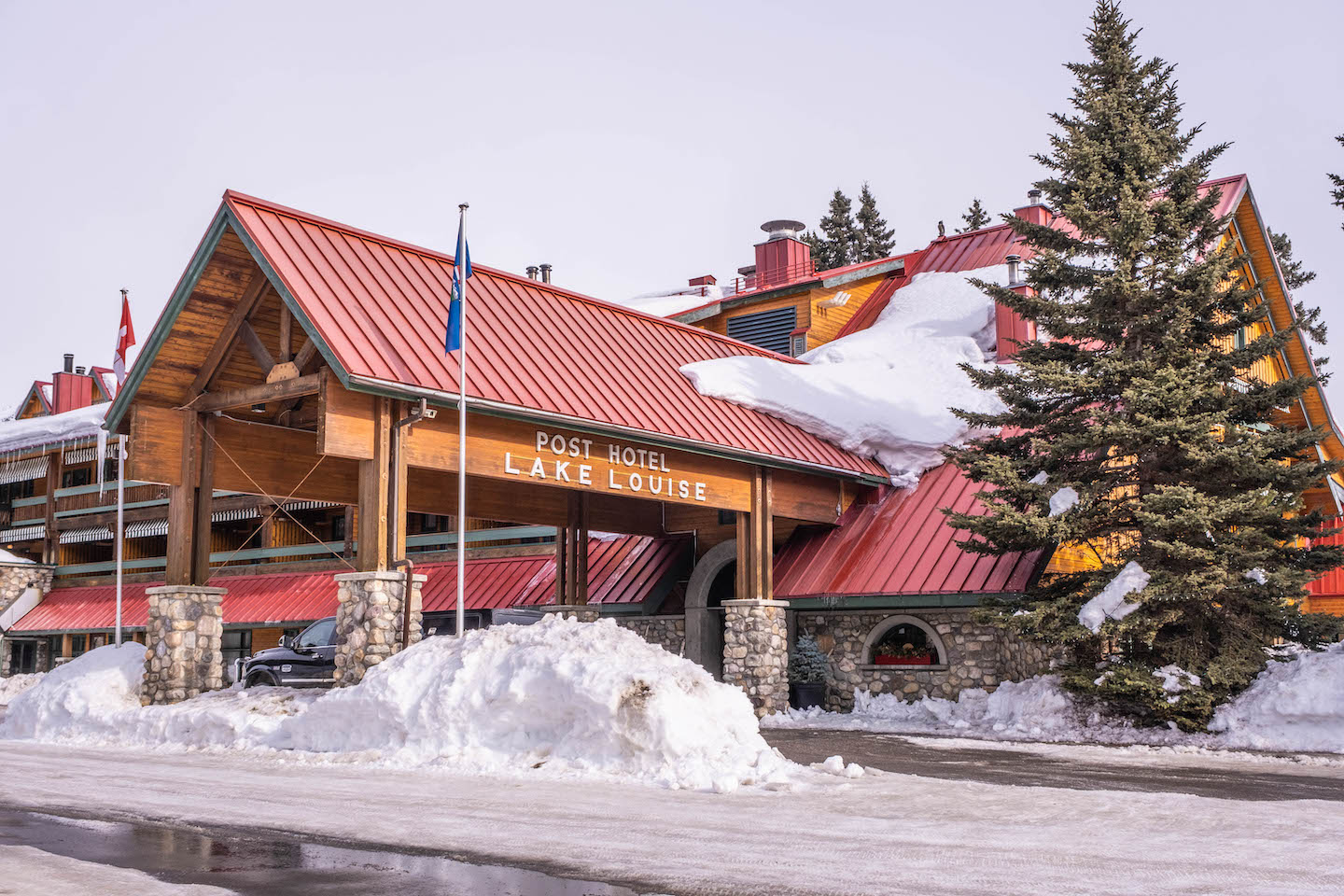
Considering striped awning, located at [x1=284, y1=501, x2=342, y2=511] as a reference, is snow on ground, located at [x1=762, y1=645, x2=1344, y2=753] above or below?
below

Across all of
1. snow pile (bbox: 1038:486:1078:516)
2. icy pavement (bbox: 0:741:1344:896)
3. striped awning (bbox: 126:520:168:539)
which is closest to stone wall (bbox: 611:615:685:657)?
snow pile (bbox: 1038:486:1078:516)

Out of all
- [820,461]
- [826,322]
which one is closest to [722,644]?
[820,461]

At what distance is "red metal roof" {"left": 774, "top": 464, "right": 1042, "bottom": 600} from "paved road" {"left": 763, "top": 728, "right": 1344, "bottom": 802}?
15.9 ft

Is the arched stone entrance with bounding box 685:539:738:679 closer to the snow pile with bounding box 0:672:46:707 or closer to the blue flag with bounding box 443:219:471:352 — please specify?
the blue flag with bounding box 443:219:471:352

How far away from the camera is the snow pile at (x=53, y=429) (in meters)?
37.2

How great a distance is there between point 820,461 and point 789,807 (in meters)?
13.4

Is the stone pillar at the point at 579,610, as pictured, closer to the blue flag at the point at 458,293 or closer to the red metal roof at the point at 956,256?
the blue flag at the point at 458,293

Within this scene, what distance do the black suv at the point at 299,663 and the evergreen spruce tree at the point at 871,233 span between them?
146 feet

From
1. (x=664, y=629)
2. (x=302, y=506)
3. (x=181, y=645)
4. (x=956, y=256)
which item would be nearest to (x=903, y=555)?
(x=664, y=629)

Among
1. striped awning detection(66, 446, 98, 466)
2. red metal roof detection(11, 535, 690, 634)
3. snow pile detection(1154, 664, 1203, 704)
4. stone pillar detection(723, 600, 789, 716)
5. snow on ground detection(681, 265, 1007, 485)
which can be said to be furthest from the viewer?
striped awning detection(66, 446, 98, 466)

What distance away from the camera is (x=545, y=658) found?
13148 mm

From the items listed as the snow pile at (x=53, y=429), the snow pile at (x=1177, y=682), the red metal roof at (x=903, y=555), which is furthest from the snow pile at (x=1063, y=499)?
the snow pile at (x=53, y=429)

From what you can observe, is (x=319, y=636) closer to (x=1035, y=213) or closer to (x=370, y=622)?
(x=370, y=622)

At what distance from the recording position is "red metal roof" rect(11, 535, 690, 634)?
2755 centimetres
